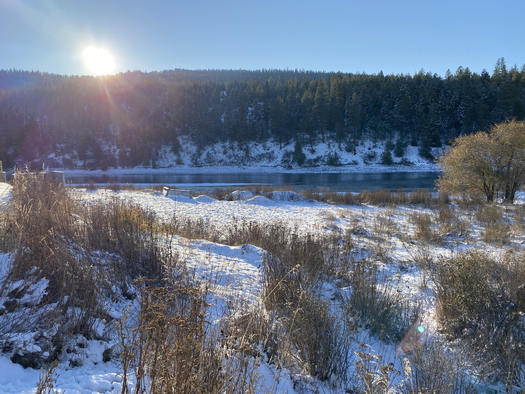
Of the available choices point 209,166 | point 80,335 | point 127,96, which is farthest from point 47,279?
point 127,96

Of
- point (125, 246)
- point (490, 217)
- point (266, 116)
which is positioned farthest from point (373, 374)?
point (266, 116)

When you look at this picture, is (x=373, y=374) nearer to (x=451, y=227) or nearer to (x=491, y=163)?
(x=451, y=227)

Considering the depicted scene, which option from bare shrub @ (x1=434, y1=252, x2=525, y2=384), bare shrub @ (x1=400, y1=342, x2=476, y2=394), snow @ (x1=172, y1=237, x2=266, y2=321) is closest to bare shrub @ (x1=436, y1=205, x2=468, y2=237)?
bare shrub @ (x1=434, y1=252, x2=525, y2=384)

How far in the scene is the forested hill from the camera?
6444 centimetres

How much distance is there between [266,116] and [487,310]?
240ft

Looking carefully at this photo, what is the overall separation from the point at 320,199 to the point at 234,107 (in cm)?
6276

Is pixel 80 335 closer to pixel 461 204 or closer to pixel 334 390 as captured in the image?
pixel 334 390

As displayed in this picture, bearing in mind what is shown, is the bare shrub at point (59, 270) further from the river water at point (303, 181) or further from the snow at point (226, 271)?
the river water at point (303, 181)

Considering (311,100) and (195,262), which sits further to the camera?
(311,100)

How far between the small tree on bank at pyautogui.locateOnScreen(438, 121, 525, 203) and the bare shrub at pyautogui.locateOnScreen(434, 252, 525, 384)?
53.3 feet

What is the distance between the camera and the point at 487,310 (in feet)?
12.1

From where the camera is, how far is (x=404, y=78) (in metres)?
74.8

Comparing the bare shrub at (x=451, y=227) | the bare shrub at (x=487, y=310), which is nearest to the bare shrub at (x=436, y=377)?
the bare shrub at (x=487, y=310)

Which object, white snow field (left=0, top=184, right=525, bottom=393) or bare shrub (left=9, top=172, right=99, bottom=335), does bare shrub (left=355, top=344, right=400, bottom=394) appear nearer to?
white snow field (left=0, top=184, right=525, bottom=393)
